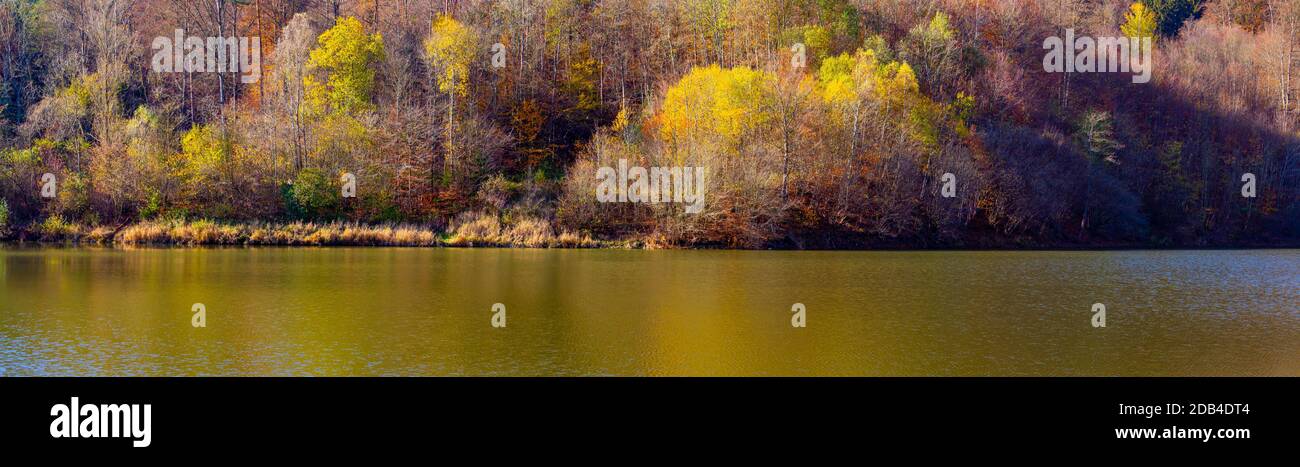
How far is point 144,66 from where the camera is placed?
6391 cm

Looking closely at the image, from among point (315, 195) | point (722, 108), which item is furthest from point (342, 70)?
point (722, 108)

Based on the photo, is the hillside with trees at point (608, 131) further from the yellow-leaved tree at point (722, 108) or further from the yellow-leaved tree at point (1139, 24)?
the yellow-leaved tree at point (1139, 24)

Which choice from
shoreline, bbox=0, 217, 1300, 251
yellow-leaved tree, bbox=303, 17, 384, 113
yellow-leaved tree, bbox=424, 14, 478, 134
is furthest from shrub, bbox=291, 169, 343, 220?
yellow-leaved tree, bbox=424, 14, 478, 134

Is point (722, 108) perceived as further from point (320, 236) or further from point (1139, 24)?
point (1139, 24)

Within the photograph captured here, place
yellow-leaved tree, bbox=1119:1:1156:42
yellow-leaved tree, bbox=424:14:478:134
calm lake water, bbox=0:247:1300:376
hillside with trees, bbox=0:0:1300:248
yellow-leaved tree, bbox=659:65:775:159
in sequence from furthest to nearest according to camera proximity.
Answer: yellow-leaved tree, bbox=1119:1:1156:42 < yellow-leaved tree, bbox=424:14:478:134 < yellow-leaved tree, bbox=659:65:775:159 < hillside with trees, bbox=0:0:1300:248 < calm lake water, bbox=0:247:1300:376

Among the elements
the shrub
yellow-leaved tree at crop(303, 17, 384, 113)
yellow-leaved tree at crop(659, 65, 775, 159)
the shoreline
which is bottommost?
the shoreline

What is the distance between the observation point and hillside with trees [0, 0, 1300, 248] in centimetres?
4772

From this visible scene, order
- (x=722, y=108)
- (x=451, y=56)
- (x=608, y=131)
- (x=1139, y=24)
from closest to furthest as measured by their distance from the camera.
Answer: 1. (x=722, y=108)
2. (x=451, y=56)
3. (x=608, y=131)
4. (x=1139, y=24)

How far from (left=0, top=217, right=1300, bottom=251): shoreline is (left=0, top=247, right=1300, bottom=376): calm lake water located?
755 cm

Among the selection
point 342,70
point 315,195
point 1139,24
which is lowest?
point 315,195

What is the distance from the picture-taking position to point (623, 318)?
21.5 m

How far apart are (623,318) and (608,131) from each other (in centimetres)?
3906

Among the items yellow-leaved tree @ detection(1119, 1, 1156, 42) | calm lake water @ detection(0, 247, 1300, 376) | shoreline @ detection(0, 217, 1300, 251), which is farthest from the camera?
yellow-leaved tree @ detection(1119, 1, 1156, 42)

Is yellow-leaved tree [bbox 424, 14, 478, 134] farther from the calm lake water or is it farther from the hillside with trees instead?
the calm lake water
